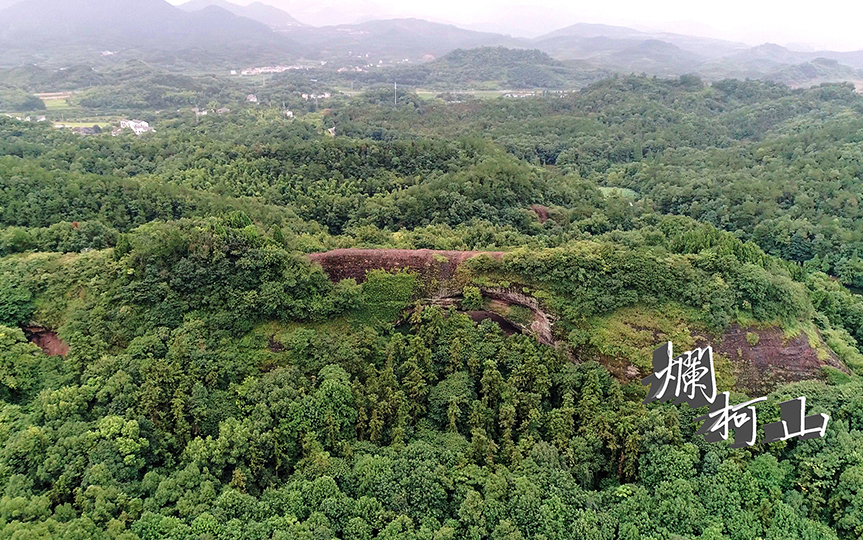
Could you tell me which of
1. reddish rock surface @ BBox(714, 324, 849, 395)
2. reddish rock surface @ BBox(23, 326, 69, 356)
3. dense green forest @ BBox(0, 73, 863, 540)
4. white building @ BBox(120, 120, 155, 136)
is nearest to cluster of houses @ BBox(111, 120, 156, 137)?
white building @ BBox(120, 120, 155, 136)

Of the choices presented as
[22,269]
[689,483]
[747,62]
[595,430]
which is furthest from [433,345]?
[747,62]

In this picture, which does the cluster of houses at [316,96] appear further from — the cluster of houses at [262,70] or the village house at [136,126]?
the cluster of houses at [262,70]

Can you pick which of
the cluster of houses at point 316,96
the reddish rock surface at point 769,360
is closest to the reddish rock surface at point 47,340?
the reddish rock surface at point 769,360

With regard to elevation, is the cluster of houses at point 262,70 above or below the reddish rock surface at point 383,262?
above

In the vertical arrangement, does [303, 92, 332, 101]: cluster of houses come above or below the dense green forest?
above

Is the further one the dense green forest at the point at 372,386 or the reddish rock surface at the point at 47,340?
the reddish rock surface at the point at 47,340

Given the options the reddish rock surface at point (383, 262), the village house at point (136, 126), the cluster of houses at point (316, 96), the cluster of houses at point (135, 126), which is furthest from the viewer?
the cluster of houses at point (316, 96)

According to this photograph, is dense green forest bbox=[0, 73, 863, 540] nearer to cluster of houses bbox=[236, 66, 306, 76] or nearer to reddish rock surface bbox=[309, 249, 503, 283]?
reddish rock surface bbox=[309, 249, 503, 283]

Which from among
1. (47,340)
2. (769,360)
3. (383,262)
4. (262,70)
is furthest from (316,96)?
(769,360)

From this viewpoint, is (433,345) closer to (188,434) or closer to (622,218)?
(188,434)
